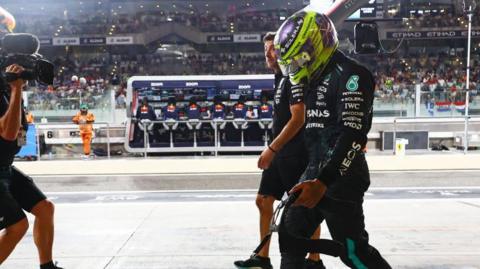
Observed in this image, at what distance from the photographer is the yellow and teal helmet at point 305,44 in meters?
2.65

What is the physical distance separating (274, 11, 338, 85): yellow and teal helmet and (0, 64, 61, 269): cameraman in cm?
158

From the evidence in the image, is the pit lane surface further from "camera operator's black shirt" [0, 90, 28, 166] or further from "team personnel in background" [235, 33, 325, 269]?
"camera operator's black shirt" [0, 90, 28, 166]

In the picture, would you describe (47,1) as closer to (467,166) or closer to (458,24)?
(458,24)

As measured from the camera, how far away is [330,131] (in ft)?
9.02

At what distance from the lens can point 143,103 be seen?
14.1 meters

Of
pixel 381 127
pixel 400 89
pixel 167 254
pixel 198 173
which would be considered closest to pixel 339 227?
pixel 167 254

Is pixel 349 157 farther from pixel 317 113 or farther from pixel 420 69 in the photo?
pixel 420 69

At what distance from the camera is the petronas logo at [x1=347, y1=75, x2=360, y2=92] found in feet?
8.44

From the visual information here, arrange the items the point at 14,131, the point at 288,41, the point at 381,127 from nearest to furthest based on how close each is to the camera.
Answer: the point at 288,41 < the point at 14,131 < the point at 381,127

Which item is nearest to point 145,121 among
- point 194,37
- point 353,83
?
point 353,83

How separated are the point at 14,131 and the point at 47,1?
3573 centimetres

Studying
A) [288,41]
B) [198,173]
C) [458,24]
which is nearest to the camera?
[288,41]

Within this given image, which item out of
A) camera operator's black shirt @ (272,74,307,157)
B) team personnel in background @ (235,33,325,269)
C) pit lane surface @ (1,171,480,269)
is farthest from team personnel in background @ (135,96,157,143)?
camera operator's black shirt @ (272,74,307,157)

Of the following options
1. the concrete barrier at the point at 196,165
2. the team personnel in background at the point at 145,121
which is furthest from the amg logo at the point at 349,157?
the team personnel in background at the point at 145,121
